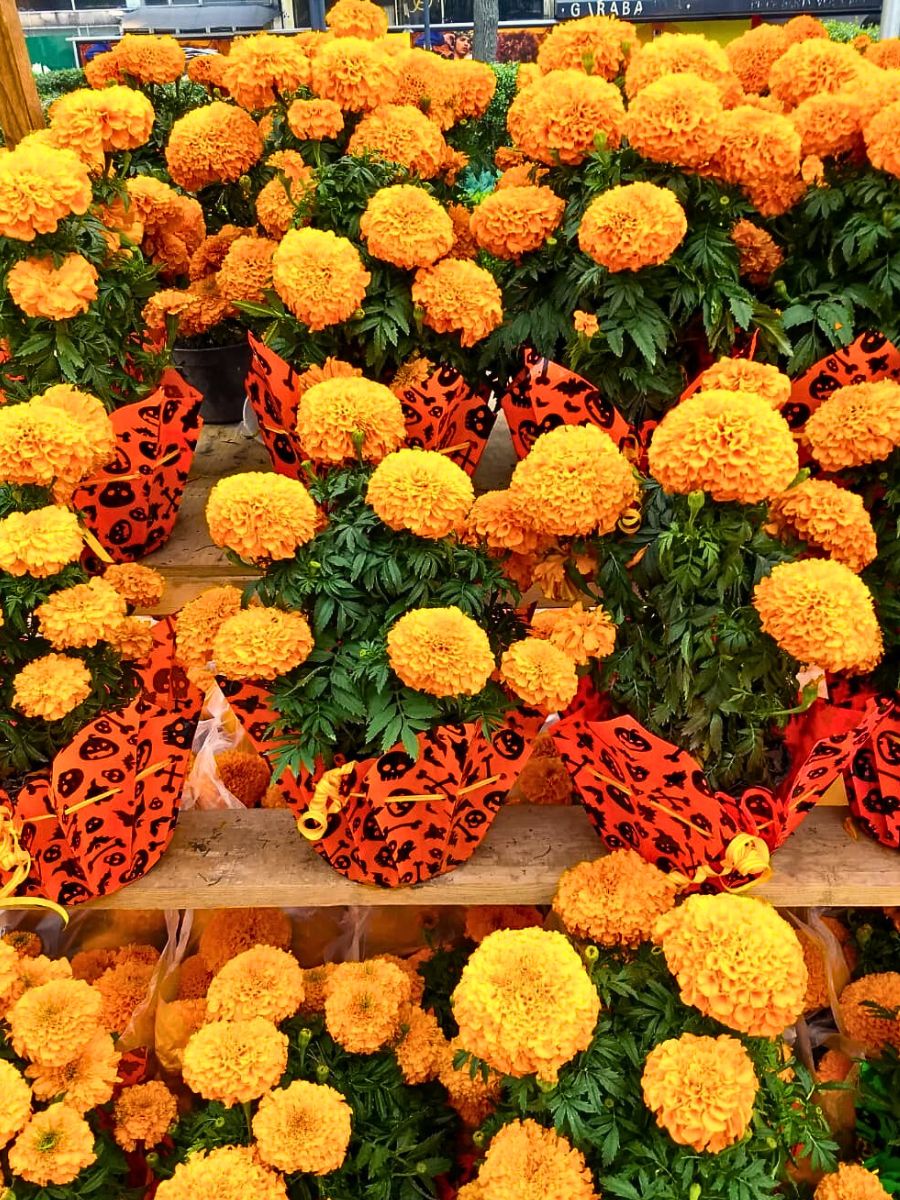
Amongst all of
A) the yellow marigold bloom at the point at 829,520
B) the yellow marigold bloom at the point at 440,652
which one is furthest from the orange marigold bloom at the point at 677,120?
the yellow marigold bloom at the point at 440,652

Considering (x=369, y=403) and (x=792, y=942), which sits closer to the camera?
(x=792, y=942)

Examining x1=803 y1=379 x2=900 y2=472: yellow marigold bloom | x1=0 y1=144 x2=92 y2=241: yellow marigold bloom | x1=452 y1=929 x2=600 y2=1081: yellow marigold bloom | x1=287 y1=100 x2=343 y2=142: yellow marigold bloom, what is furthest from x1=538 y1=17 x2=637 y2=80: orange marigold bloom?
x1=452 y1=929 x2=600 y2=1081: yellow marigold bloom

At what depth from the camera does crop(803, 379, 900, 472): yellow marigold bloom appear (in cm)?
124

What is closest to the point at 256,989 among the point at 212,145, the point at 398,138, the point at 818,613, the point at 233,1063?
the point at 233,1063

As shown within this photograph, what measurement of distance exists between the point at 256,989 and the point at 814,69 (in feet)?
5.63

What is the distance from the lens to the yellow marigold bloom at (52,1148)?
116 centimetres

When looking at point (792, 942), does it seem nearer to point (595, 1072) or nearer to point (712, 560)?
point (595, 1072)

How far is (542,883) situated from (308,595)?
56 centimetres

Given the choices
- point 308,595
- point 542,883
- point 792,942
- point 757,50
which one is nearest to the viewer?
point 792,942

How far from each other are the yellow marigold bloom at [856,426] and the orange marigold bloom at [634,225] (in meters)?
0.33

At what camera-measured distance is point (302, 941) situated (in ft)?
5.87

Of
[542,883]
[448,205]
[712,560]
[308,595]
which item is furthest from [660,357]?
[542,883]

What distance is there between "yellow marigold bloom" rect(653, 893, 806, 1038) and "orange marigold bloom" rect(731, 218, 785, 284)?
3.26 ft

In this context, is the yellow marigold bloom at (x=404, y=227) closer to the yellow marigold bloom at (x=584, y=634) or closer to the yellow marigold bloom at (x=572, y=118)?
the yellow marigold bloom at (x=572, y=118)
